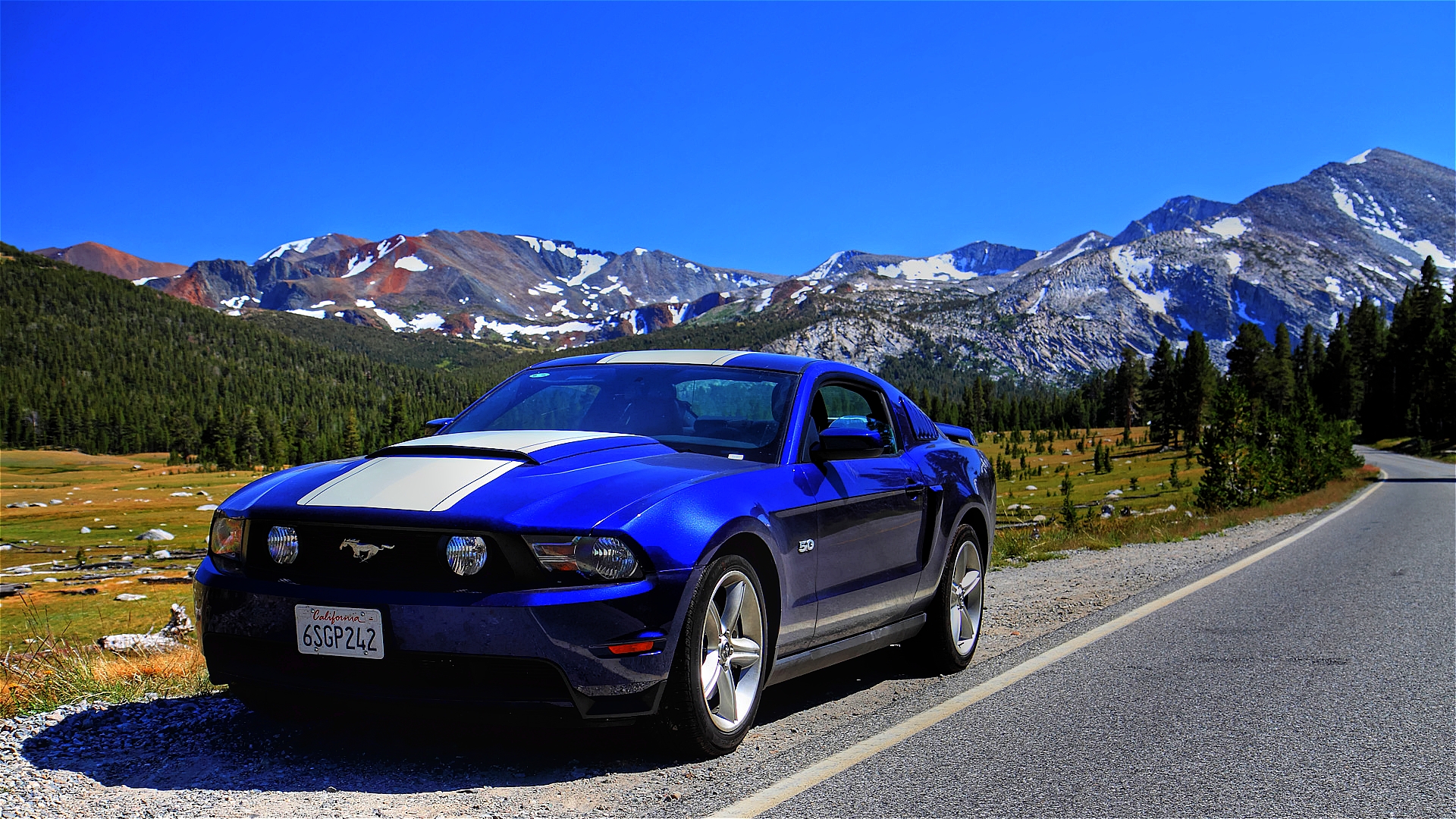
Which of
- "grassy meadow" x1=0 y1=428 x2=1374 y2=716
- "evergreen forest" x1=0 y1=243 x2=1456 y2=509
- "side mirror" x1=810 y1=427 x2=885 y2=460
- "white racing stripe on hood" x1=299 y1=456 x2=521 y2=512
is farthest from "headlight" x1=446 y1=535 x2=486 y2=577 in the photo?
"evergreen forest" x1=0 y1=243 x2=1456 y2=509

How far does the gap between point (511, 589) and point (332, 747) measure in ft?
3.84

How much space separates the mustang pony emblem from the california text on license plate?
0.62 ft

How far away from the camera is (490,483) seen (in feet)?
11.9

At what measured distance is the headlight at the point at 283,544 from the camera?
11.8ft

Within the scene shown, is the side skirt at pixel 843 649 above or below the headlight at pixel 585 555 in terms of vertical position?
below

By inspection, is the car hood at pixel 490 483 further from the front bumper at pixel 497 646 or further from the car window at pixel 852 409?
the car window at pixel 852 409

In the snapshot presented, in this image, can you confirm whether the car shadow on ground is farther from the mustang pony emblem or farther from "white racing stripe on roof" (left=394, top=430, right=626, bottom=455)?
"white racing stripe on roof" (left=394, top=430, right=626, bottom=455)

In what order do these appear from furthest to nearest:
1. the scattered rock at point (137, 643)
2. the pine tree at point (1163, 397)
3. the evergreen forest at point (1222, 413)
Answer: the pine tree at point (1163, 397), the evergreen forest at point (1222, 413), the scattered rock at point (137, 643)

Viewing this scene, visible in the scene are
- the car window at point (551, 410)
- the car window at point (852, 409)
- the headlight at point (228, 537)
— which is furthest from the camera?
the car window at point (852, 409)

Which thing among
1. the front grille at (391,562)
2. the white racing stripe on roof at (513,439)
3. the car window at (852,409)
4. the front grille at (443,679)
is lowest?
the front grille at (443,679)

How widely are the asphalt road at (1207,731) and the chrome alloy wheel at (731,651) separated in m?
0.41

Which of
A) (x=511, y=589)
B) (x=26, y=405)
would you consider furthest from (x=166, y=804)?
(x=26, y=405)

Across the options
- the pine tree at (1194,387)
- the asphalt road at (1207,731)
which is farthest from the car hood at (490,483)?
the pine tree at (1194,387)

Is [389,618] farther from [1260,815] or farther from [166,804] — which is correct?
[1260,815]
